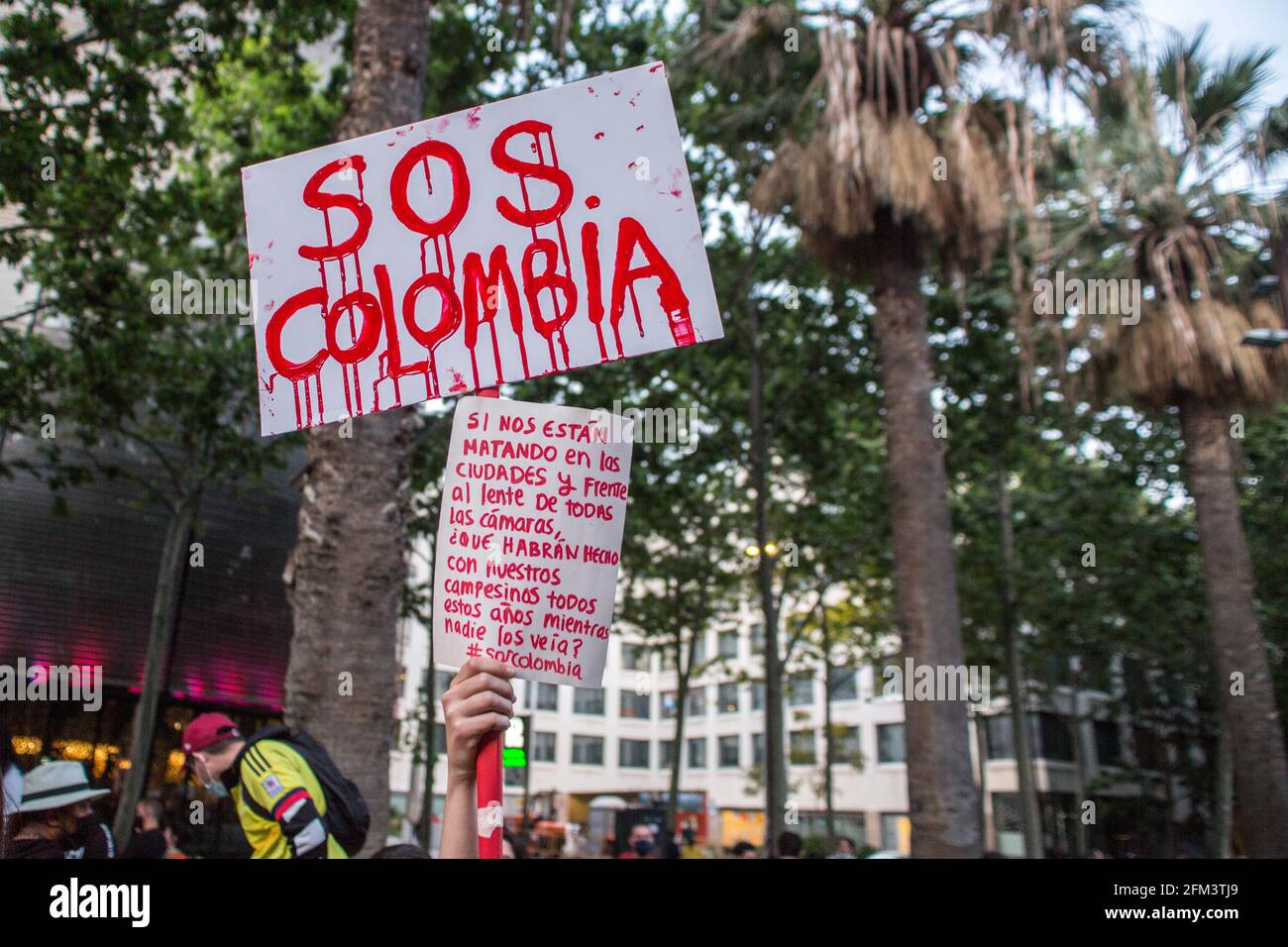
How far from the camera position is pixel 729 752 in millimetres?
62375

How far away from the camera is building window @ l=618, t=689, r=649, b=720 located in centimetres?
6750

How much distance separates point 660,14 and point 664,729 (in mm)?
59502

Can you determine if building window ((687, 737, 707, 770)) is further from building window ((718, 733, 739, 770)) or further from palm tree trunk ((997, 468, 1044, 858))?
palm tree trunk ((997, 468, 1044, 858))

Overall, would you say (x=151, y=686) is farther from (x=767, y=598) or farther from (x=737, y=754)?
(x=737, y=754)

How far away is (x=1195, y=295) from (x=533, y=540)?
10.5 meters

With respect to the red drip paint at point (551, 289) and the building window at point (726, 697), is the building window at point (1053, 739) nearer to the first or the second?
the building window at point (726, 697)

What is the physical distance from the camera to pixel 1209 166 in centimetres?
1050

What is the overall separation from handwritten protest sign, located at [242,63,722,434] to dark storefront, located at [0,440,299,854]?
14.2m

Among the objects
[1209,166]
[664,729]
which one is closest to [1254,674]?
[1209,166]

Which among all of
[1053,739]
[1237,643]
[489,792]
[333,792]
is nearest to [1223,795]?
[1237,643]

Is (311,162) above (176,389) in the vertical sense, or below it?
below

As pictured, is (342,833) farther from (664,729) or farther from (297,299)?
(664,729)

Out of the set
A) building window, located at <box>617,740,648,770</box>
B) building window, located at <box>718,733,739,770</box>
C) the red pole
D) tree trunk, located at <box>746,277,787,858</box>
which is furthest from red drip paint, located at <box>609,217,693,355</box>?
building window, located at <box>617,740,648,770</box>

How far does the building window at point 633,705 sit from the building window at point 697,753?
4280 mm
